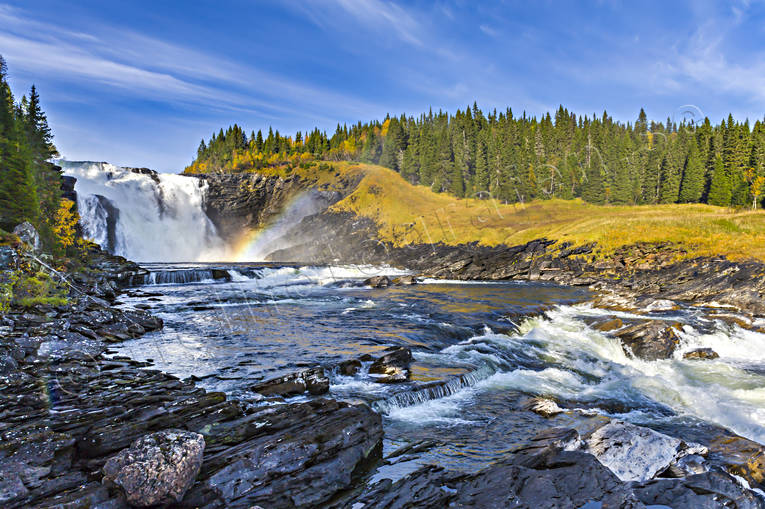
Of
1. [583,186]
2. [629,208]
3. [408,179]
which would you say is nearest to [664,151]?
[583,186]

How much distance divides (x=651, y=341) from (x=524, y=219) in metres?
68.4

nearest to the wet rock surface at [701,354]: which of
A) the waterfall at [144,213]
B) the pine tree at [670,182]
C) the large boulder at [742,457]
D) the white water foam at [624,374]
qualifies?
the white water foam at [624,374]

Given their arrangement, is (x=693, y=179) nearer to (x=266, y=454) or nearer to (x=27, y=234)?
(x=266, y=454)

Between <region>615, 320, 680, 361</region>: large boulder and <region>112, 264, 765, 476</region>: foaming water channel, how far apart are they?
0.42 m

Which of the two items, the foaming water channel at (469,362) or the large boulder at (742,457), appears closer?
the large boulder at (742,457)

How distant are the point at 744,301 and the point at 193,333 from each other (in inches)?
1482

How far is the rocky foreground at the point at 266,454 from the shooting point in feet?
21.6

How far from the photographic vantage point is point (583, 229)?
189 ft

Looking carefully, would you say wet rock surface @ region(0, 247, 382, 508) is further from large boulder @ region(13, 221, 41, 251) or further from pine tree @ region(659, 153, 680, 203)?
pine tree @ region(659, 153, 680, 203)

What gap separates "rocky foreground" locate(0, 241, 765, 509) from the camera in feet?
21.6

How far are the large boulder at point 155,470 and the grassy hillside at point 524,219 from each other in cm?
4565

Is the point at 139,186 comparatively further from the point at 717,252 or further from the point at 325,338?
the point at 717,252

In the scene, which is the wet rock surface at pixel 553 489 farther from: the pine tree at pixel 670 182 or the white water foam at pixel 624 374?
the pine tree at pixel 670 182

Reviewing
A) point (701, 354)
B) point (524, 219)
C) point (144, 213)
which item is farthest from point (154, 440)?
point (144, 213)
